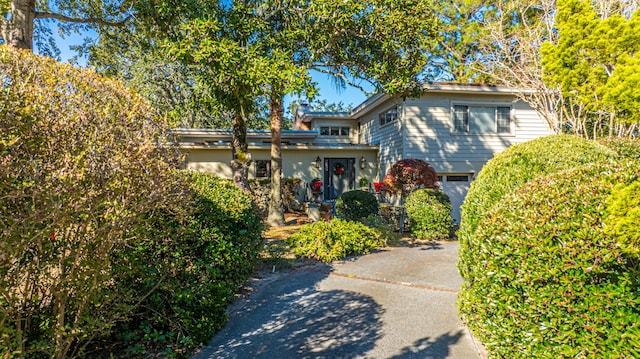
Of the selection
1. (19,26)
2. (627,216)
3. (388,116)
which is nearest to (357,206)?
(388,116)

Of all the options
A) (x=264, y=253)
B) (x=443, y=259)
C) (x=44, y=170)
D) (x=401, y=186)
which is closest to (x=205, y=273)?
(x=44, y=170)

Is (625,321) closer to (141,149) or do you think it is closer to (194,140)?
(141,149)

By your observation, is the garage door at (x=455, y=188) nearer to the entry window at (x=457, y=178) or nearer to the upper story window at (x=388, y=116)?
the entry window at (x=457, y=178)

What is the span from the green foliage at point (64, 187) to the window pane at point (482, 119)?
42.6 feet

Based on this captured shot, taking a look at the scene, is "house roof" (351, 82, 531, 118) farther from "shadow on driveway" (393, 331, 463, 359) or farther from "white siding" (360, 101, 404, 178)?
"shadow on driveway" (393, 331, 463, 359)

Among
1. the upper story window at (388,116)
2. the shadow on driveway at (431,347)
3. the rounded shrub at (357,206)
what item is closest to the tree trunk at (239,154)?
the rounded shrub at (357,206)

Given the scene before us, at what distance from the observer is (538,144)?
526 centimetres

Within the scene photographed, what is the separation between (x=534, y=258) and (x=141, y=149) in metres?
3.42

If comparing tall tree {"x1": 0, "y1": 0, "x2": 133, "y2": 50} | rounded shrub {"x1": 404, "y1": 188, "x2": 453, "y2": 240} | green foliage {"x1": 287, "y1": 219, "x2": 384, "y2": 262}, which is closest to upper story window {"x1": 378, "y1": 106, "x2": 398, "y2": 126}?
rounded shrub {"x1": 404, "y1": 188, "x2": 453, "y2": 240}

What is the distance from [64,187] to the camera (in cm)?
218

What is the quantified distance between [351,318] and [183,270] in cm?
227

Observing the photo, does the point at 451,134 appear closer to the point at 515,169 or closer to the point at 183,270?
the point at 515,169

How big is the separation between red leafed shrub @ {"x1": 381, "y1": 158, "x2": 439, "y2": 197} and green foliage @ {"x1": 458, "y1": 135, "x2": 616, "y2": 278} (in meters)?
5.37

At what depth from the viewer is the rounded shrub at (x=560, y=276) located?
233cm
